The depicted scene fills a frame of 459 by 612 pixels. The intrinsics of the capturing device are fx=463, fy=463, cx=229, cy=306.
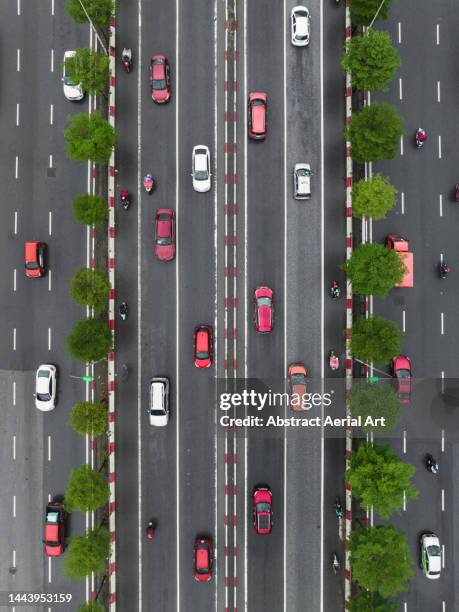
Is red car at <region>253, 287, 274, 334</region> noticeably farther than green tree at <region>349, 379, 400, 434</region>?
Yes

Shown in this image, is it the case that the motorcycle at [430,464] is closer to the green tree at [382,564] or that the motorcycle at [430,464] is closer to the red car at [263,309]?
the green tree at [382,564]

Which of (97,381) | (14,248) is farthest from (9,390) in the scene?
(14,248)

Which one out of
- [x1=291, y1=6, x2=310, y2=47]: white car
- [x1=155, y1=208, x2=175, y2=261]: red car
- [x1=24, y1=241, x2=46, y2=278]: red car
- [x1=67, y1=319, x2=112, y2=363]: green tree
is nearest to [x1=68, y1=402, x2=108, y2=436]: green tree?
[x1=67, y1=319, x2=112, y2=363]: green tree

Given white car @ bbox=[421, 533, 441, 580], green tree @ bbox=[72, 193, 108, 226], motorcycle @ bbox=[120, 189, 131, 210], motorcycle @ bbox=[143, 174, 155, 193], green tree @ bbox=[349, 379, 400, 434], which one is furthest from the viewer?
motorcycle @ bbox=[120, 189, 131, 210]

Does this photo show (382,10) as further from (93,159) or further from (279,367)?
(279,367)

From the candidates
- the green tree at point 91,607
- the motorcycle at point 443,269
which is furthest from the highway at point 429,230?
the green tree at point 91,607

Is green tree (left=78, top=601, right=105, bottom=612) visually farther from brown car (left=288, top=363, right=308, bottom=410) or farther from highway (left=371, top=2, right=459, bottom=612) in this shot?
highway (left=371, top=2, right=459, bottom=612)
